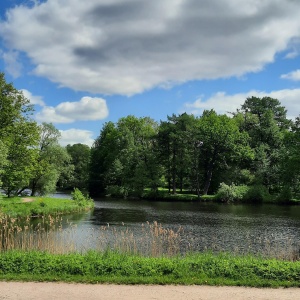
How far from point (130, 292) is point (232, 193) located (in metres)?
51.5

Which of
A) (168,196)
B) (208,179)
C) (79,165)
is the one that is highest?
(79,165)

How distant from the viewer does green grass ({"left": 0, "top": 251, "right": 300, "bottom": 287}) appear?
438 inches

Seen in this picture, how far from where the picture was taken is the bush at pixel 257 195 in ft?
195

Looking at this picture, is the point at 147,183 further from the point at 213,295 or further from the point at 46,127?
the point at 213,295

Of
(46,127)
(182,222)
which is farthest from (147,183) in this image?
(182,222)

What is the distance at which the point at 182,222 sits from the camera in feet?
111

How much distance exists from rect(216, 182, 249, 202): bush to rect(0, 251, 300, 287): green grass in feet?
159

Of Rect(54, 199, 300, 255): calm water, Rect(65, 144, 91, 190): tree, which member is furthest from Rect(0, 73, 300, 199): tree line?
Rect(54, 199, 300, 255): calm water

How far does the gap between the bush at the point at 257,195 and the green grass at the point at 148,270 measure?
49.2m

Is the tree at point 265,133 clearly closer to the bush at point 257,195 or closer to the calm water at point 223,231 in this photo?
the bush at point 257,195

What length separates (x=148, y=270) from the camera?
11.8 metres

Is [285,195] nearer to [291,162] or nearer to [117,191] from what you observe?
[291,162]

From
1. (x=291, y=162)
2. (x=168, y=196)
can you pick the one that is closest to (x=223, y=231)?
(x=291, y=162)

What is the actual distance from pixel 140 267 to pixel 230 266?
2.93 m
